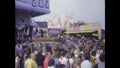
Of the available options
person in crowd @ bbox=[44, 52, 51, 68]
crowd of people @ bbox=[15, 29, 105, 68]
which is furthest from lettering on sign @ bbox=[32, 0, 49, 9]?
person in crowd @ bbox=[44, 52, 51, 68]

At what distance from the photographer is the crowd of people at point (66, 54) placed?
195cm

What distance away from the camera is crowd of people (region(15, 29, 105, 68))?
195cm

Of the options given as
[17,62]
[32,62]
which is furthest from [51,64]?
[17,62]

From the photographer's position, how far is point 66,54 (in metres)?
2.02

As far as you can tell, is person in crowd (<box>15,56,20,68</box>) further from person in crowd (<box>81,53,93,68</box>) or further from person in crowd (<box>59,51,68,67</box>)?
person in crowd (<box>81,53,93,68</box>)

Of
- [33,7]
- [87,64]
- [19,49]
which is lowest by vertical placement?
[87,64]

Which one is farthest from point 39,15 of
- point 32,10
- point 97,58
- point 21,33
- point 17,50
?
point 97,58

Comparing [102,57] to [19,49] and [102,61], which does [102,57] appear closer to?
[102,61]

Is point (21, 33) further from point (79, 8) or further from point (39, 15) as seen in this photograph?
point (79, 8)

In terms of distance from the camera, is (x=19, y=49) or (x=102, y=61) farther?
(x=102, y=61)

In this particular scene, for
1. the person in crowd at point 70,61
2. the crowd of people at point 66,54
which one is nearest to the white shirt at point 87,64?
the crowd of people at point 66,54
